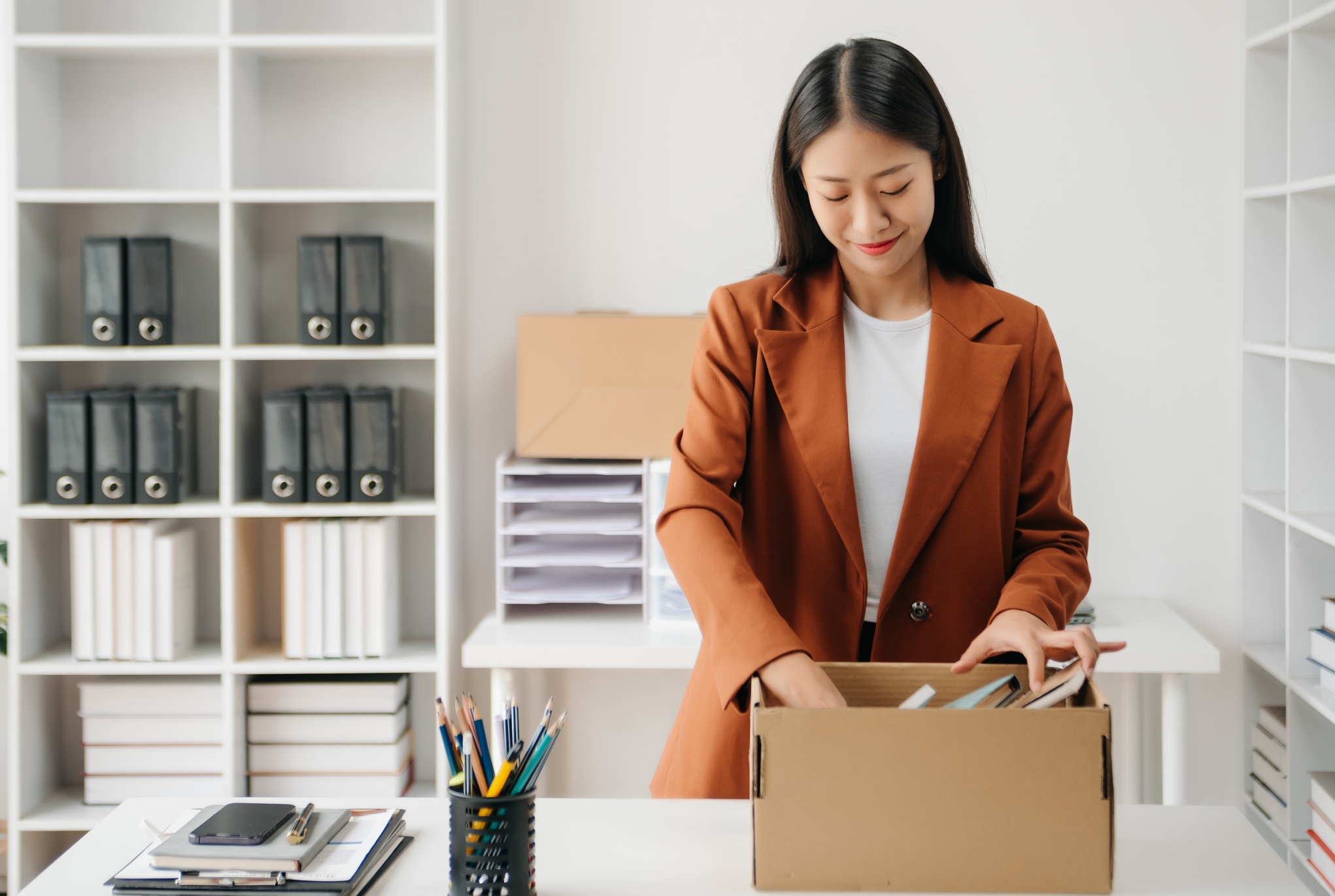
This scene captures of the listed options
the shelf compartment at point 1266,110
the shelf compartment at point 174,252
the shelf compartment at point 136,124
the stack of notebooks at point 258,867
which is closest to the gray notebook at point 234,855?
the stack of notebooks at point 258,867

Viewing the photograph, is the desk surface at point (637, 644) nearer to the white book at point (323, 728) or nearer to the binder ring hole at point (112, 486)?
the white book at point (323, 728)

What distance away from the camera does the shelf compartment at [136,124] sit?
2.58 meters

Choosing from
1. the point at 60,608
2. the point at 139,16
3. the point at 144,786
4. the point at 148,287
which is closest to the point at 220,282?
the point at 148,287

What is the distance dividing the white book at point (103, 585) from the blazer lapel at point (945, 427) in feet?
5.98

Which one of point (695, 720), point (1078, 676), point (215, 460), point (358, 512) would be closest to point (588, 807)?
point (695, 720)

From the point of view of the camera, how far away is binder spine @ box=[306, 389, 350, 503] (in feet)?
7.72

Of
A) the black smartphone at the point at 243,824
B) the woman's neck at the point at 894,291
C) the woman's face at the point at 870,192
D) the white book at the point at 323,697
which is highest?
the woman's face at the point at 870,192

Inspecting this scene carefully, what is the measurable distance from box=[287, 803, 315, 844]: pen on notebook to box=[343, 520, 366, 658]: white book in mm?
1384

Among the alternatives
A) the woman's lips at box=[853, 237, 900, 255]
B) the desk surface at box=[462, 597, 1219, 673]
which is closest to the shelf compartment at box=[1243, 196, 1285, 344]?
the desk surface at box=[462, 597, 1219, 673]

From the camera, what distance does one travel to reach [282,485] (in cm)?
237

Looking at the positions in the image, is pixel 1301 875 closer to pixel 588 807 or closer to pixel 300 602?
pixel 588 807

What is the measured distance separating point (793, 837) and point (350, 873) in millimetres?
378

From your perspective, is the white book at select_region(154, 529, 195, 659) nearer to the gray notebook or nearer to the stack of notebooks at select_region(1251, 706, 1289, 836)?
the gray notebook

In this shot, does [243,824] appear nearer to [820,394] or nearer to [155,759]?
[820,394]
